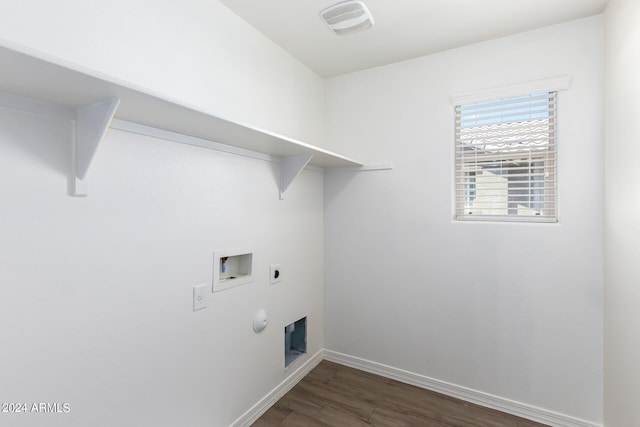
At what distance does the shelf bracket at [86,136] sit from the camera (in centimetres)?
109

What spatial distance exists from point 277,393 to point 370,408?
0.65 m

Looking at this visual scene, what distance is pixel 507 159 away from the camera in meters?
2.14

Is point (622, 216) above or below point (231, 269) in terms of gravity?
above

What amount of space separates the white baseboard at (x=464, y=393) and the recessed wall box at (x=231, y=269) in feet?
4.21

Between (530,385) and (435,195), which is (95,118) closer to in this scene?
(435,195)

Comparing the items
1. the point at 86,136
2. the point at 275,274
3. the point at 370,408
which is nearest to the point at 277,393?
the point at 370,408

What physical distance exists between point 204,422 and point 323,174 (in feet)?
6.31

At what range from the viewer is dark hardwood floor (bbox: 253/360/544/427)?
197 cm

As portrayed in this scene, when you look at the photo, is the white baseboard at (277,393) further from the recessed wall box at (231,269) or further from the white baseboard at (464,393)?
the recessed wall box at (231,269)

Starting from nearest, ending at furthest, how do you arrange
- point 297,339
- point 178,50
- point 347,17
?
1. point 178,50
2. point 347,17
3. point 297,339

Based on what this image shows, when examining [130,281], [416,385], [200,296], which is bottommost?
[416,385]

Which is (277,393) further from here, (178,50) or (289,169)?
(178,50)

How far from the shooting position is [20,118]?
1.04 m

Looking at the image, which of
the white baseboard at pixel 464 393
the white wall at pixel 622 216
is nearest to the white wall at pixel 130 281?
the white baseboard at pixel 464 393
